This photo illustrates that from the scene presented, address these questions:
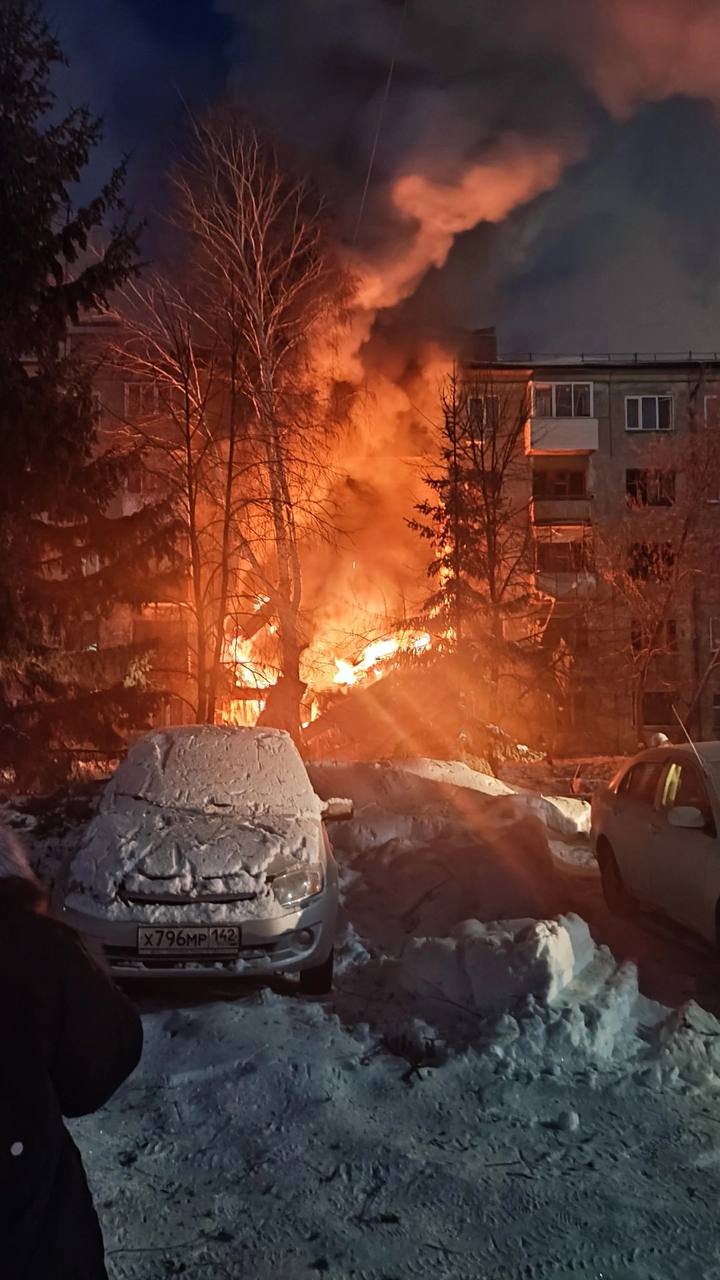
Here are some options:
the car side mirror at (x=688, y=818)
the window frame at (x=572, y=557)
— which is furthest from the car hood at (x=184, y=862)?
the window frame at (x=572, y=557)

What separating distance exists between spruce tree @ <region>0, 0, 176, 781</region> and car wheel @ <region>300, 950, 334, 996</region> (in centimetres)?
705

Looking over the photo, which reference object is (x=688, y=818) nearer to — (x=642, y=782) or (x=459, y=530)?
(x=642, y=782)

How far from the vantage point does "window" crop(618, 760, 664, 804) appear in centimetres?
769

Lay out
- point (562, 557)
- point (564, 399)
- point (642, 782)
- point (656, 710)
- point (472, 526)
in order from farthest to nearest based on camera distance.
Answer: point (564, 399) < point (656, 710) < point (562, 557) < point (472, 526) < point (642, 782)

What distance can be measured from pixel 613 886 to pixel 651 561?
20.2m

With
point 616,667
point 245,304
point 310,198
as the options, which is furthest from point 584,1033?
point 616,667

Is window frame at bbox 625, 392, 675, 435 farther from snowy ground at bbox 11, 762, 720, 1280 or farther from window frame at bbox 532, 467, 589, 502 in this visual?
snowy ground at bbox 11, 762, 720, 1280

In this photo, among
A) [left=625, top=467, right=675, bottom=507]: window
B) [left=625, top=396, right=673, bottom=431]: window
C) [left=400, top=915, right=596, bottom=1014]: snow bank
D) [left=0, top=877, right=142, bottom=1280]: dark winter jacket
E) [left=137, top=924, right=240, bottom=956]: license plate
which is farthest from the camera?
[left=625, top=396, right=673, bottom=431]: window

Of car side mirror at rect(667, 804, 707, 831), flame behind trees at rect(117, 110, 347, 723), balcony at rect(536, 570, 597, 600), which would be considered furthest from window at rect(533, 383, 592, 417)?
car side mirror at rect(667, 804, 707, 831)

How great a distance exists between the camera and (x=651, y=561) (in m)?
27.2

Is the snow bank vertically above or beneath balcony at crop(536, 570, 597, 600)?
beneath

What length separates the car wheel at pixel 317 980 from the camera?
5.93m

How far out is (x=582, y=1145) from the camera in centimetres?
388

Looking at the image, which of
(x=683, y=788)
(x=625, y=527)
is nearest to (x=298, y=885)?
(x=683, y=788)
